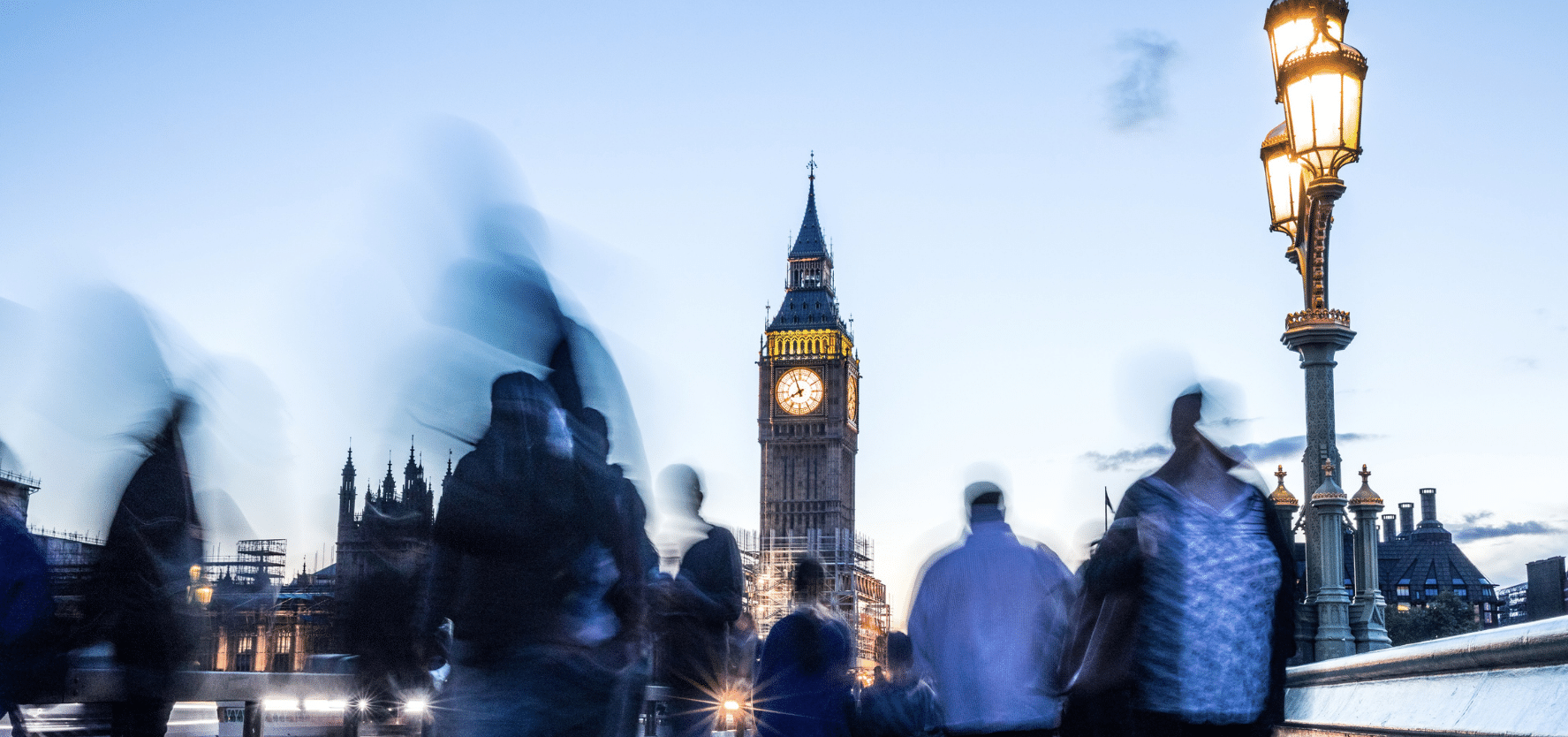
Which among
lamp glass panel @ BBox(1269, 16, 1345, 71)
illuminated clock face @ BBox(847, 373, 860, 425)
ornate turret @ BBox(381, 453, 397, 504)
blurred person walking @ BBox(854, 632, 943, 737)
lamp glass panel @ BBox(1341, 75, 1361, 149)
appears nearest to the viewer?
ornate turret @ BBox(381, 453, 397, 504)

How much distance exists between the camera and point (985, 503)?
666 cm

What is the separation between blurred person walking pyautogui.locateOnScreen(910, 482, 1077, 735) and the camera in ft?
21.2

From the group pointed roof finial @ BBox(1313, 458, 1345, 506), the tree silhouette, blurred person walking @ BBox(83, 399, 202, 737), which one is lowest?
the tree silhouette

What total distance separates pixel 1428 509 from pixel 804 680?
13715 cm

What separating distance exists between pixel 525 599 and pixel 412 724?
219cm

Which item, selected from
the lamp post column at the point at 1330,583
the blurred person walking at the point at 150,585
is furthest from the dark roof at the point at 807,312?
the blurred person walking at the point at 150,585

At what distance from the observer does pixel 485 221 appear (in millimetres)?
3664

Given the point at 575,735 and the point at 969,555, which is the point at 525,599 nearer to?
the point at 575,735

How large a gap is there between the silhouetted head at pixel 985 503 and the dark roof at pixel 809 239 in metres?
104

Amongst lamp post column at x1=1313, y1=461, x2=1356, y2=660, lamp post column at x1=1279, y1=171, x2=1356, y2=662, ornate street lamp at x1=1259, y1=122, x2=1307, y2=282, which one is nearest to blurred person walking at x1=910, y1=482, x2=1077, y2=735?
lamp post column at x1=1279, y1=171, x2=1356, y2=662

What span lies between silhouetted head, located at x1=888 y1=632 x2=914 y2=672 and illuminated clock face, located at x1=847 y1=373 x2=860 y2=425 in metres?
97.1

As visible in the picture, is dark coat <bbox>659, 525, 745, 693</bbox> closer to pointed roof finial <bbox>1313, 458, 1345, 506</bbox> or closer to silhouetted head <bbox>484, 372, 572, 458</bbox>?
silhouetted head <bbox>484, 372, 572, 458</bbox>

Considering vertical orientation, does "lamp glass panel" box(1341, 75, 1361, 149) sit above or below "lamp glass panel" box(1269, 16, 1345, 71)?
below

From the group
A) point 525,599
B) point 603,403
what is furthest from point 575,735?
point 603,403
